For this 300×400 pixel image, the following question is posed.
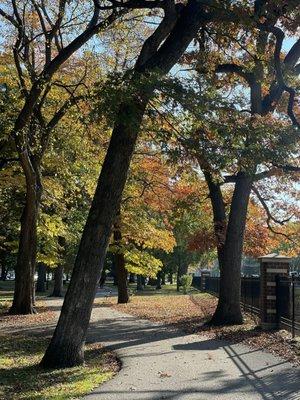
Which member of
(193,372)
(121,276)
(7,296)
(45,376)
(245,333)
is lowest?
(45,376)

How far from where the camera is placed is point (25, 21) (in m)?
18.1

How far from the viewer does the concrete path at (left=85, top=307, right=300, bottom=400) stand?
7.47 metres

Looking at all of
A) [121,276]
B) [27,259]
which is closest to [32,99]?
[27,259]

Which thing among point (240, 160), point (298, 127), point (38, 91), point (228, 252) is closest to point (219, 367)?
point (240, 160)

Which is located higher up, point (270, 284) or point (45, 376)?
point (270, 284)

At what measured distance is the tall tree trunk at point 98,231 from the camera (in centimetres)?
941

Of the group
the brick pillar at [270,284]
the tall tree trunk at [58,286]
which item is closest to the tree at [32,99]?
the brick pillar at [270,284]

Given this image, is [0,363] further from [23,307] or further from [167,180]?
[167,180]

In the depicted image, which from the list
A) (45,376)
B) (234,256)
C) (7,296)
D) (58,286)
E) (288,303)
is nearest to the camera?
(45,376)

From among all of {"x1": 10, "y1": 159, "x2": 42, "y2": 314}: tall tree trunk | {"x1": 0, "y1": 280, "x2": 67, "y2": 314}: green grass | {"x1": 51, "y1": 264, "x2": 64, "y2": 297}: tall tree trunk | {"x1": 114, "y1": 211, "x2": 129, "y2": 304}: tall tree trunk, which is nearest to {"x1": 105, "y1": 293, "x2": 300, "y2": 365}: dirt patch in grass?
{"x1": 10, "y1": 159, "x2": 42, "y2": 314}: tall tree trunk

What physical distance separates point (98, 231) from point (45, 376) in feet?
8.57

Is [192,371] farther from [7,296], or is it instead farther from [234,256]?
[7,296]

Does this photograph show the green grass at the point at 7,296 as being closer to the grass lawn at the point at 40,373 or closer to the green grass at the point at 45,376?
the grass lawn at the point at 40,373

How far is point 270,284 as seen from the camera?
581 inches
